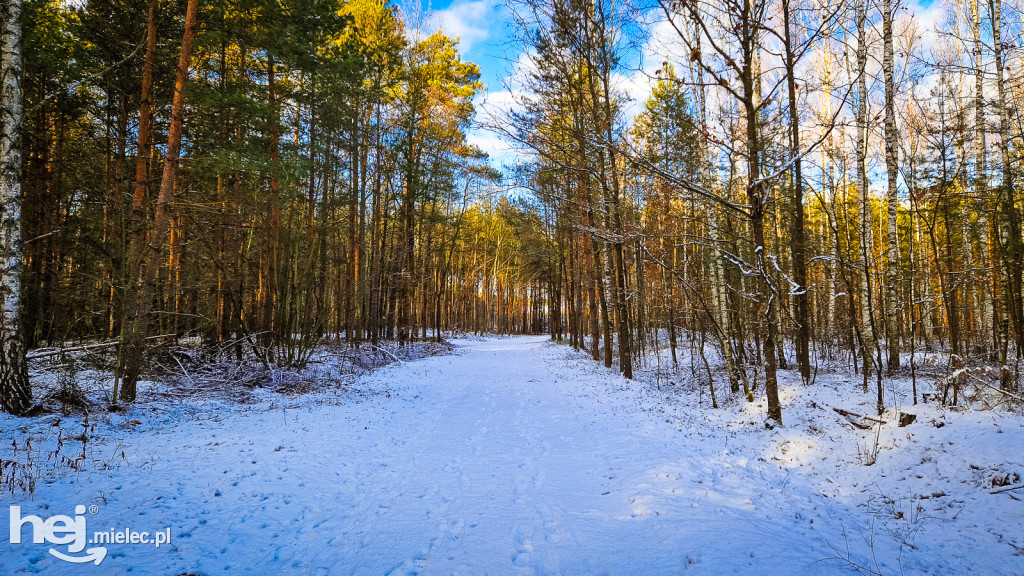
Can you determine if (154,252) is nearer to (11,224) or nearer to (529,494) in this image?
(11,224)

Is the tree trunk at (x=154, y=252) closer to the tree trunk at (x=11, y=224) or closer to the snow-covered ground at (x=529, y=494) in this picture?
the snow-covered ground at (x=529, y=494)

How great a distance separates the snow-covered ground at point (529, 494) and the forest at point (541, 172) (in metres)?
1.47

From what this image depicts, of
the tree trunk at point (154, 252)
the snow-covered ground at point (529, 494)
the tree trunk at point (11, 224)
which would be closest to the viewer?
the snow-covered ground at point (529, 494)

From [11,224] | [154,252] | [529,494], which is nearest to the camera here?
[529,494]

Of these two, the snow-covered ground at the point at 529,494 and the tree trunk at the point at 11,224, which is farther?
the tree trunk at the point at 11,224

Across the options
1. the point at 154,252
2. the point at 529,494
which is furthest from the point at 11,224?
the point at 529,494

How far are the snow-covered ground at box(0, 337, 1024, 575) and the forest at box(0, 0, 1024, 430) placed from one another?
147 cm

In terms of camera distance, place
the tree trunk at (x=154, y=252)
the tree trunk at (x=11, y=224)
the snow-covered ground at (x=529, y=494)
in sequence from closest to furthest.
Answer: the snow-covered ground at (x=529, y=494), the tree trunk at (x=11, y=224), the tree trunk at (x=154, y=252)

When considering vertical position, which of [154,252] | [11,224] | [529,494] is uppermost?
[11,224]

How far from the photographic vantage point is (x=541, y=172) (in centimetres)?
849

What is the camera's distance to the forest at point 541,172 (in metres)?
5.91

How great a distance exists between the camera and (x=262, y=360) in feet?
34.7

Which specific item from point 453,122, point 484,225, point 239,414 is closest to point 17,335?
point 239,414

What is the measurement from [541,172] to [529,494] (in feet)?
21.1
